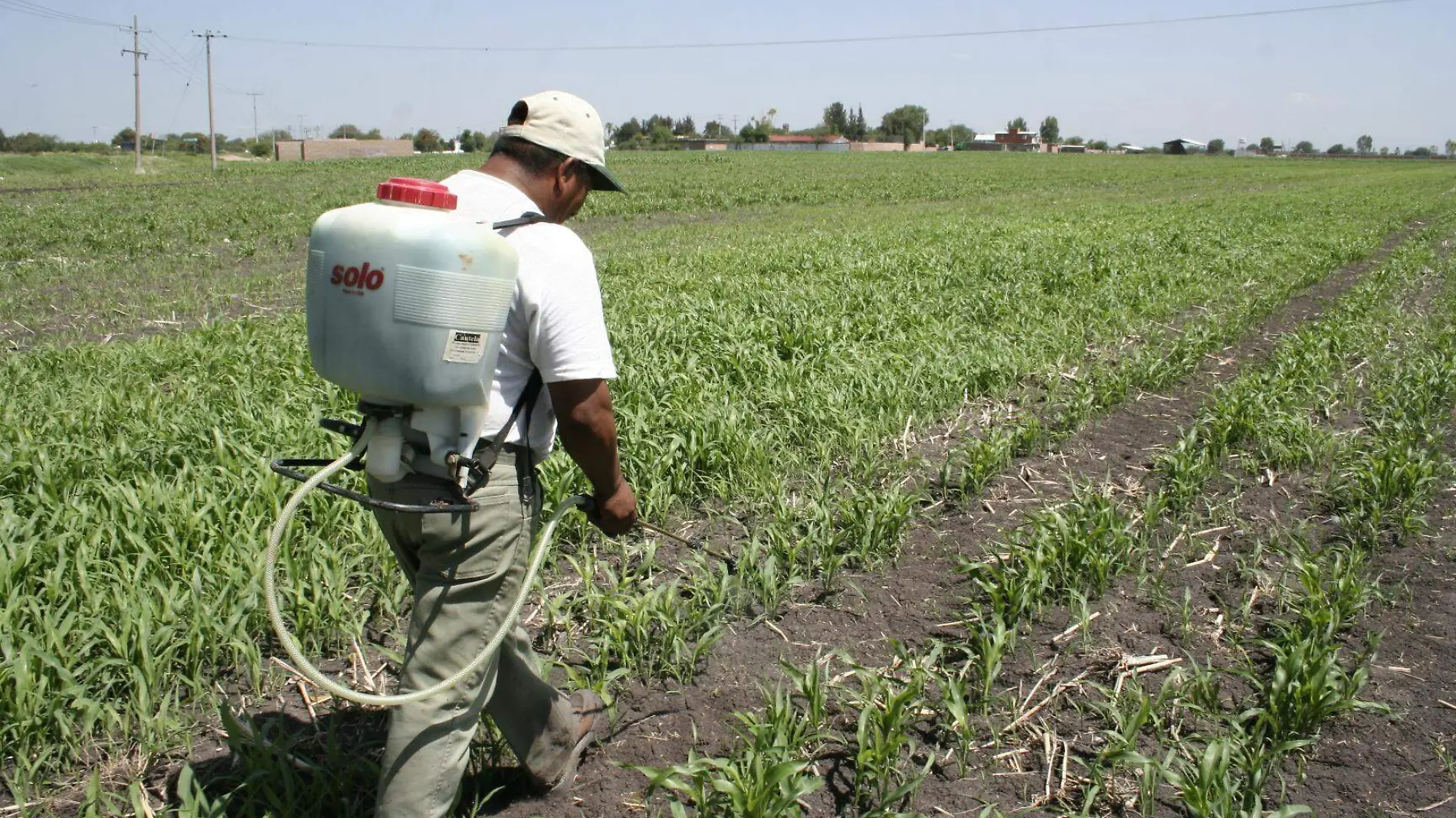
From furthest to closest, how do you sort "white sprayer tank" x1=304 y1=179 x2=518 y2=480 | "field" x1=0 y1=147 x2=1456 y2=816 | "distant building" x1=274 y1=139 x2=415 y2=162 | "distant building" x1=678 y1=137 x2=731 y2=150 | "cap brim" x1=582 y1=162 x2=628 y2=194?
"distant building" x1=678 y1=137 x2=731 y2=150
"distant building" x1=274 y1=139 x2=415 y2=162
"field" x1=0 y1=147 x2=1456 y2=816
"cap brim" x1=582 y1=162 x2=628 y2=194
"white sprayer tank" x1=304 y1=179 x2=518 y2=480

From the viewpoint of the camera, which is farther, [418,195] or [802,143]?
[802,143]

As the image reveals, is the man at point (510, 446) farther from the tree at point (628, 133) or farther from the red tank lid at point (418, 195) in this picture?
the tree at point (628, 133)

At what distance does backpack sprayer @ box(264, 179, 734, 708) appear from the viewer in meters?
1.76

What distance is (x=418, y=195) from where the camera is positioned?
6.01 feet

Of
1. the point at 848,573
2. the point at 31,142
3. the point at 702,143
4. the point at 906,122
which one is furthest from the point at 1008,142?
the point at 848,573

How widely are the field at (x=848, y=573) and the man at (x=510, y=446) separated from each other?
0.54m

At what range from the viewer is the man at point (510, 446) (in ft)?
6.64

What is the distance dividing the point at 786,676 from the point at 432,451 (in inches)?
66.3

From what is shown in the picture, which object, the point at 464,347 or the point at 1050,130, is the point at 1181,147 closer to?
the point at 1050,130

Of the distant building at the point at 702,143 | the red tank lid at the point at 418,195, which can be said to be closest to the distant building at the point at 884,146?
the distant building at the point at 702,143

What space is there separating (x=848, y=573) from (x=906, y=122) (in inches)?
5360

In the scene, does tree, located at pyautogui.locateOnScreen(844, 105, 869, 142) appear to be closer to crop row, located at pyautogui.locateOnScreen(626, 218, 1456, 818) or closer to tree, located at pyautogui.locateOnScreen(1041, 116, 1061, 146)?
tree, located at pyautogui.locateOnScreen(1041, 116, 1061, 146)

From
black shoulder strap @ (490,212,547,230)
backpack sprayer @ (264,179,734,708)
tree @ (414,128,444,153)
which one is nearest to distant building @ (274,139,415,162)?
tree @ (414,128,444,153)

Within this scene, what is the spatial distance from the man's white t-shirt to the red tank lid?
162 mm
